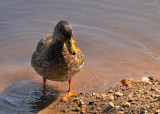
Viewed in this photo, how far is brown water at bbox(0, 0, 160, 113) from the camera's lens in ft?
16.6

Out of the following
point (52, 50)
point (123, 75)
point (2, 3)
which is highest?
point (2, 3)

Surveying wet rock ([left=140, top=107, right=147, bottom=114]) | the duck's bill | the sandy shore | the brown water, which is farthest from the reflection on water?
wet rock ([left=140, top=107, right=147, bottom=114])

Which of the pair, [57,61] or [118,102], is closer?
[118,102]

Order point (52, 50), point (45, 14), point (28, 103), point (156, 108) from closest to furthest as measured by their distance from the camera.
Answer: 1. point (156, 108)
2. point (52, 50)
3. point (28, 103)
4. point (45, 14)

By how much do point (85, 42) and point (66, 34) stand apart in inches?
105

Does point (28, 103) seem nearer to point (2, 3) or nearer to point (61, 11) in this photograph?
point (61, 11)

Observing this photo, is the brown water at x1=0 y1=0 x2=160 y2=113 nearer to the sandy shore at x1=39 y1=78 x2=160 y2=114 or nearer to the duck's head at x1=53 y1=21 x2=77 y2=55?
the sandy shore at x1=39 y1=78 x2=160 y2=114

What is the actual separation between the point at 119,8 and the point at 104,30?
139cm

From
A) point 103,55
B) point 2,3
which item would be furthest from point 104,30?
point 2,3

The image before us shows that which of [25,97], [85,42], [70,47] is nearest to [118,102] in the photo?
[70,47]

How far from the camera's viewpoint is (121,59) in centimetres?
603

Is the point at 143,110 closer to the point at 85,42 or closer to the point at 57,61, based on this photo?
the point at 57,61

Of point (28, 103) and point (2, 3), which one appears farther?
point (2, 3)

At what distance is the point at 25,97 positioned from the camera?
476 cm
